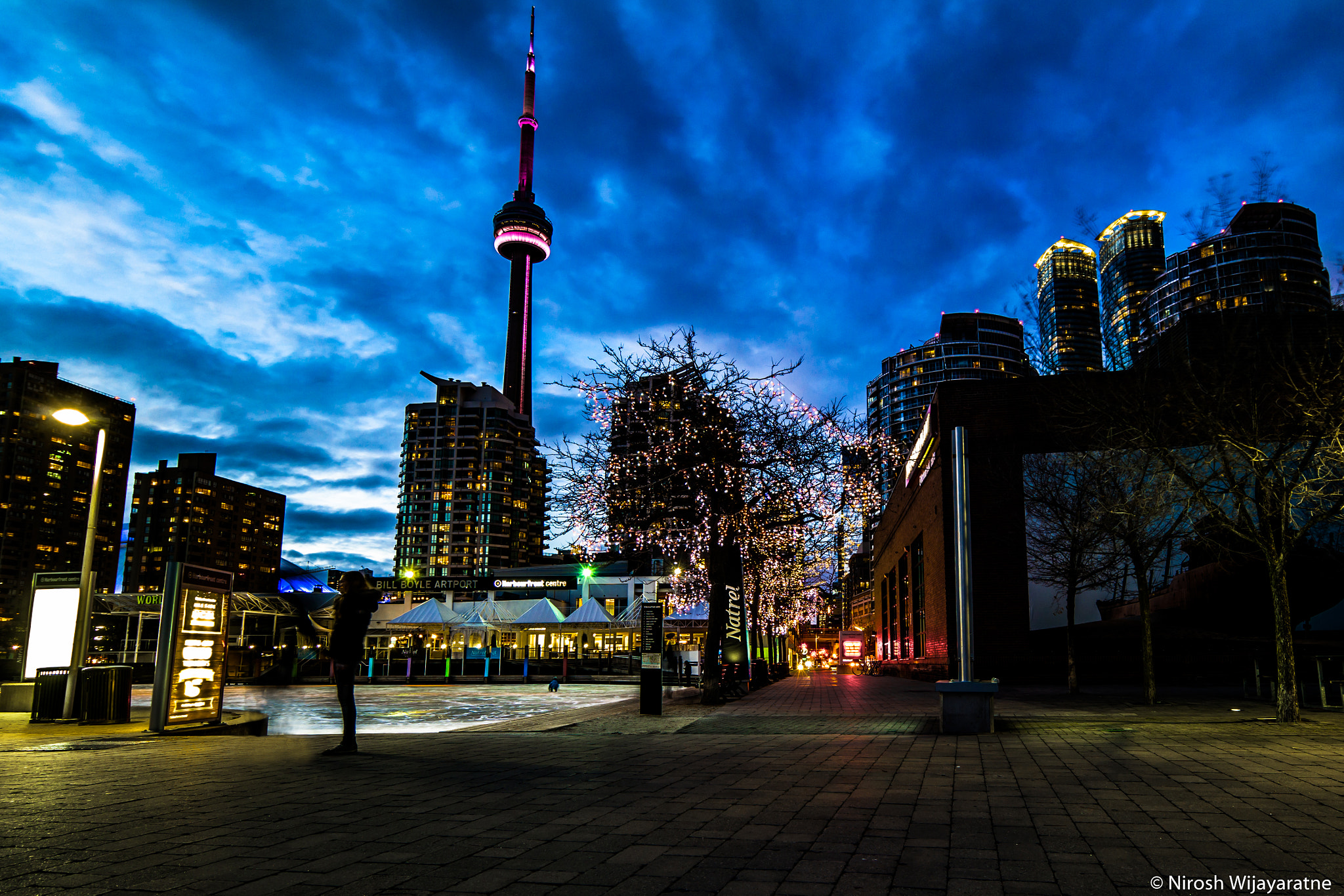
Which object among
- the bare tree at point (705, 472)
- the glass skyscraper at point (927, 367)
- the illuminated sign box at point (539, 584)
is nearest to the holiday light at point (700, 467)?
the bare tree at point (705, 472)

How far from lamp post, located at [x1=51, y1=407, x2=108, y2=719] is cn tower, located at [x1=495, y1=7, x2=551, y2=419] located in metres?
153

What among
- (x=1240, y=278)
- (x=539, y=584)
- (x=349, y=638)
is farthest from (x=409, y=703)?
(x=539, y=584)

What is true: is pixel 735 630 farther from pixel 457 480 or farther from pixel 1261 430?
pixel 457 480

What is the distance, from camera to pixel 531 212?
164000 mm

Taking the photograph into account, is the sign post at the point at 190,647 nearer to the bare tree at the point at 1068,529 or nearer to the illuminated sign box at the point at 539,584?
the bare tree at the point at 1068,529

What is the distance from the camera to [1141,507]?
49.7 feet

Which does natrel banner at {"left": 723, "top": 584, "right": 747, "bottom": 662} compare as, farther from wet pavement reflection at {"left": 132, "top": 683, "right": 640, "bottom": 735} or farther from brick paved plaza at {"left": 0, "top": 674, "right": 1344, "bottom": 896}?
brick paved plaza at {"left": 0, "top": 674, "right": 1344, "bottom": 896}

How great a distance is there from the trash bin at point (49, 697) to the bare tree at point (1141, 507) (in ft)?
54.3

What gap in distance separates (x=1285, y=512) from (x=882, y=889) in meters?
11.2

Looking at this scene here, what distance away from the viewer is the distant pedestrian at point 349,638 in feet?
27.5

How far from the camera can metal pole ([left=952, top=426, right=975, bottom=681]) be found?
10570 mm

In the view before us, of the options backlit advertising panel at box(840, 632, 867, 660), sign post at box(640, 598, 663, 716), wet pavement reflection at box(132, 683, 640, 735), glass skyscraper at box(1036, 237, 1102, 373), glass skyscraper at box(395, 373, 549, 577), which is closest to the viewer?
wet pavement reflection at box(132, 683, 640, 735)

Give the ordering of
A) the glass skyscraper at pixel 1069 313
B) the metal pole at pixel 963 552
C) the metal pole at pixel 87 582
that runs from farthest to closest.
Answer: the glass skyscraper at pixel 1069 313
the metal pole at pixel 87 582
the metal pole at pixel 963 552

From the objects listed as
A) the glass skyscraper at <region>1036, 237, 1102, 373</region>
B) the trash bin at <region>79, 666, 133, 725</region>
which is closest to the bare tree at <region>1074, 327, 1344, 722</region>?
the glass skyscraper at <region>1036, 237, 1102, 373</region>
